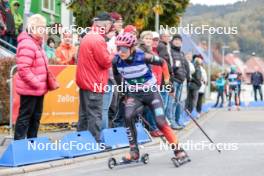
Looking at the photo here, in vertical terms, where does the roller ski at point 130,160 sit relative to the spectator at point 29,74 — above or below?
below

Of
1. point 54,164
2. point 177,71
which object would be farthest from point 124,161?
point 177,71

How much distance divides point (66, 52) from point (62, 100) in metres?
1.33

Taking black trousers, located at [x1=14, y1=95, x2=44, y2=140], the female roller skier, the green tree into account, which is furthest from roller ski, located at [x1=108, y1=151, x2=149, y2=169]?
the green tree

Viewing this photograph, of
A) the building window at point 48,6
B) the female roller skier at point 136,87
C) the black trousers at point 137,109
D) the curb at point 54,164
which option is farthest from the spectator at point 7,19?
the building window at point 48,6

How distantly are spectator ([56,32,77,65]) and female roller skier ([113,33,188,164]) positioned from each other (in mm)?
4707

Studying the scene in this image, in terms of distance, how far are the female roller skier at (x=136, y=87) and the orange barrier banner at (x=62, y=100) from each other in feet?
13.0

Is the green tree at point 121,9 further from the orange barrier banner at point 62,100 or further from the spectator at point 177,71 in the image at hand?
the orange barrier banner at point 62,100

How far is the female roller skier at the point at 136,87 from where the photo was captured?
9055 mm

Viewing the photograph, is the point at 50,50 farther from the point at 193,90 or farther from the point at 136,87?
the point at 136,87

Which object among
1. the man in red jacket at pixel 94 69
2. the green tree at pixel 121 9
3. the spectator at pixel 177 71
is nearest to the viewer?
the man in red jacket at pixel 94 69

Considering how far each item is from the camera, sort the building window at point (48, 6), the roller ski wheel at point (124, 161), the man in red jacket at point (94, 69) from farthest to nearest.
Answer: the building window at point (48, 6), the man in red jacket at point (94, 69), the roller ski wheel at point (124, 161)

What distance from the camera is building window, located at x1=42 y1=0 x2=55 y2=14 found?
2750 cm

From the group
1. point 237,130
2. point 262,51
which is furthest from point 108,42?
point 262,51

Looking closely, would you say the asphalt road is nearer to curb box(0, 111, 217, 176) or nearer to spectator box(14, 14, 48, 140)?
curb box(0, 111, 217, 176)
